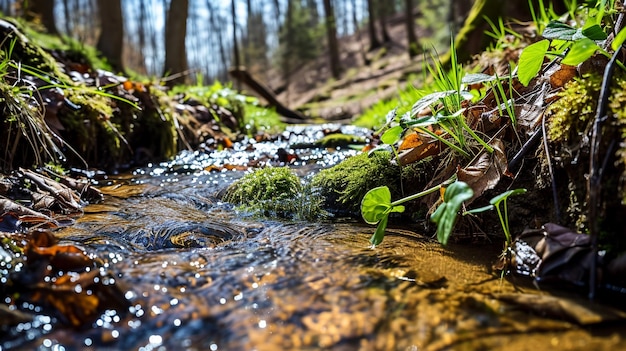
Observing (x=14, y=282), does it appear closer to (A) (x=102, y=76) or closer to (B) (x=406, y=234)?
(B) (x=406, y=234)

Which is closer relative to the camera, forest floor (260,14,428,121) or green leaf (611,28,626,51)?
green leaf (611,28,626,51)

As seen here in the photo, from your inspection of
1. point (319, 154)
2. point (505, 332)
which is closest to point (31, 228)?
point (505, 332)

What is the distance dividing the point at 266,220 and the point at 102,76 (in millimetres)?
3295

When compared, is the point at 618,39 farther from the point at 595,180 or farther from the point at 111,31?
the point at 111,31

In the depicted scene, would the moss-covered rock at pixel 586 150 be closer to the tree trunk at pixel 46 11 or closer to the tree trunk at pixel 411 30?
the tree trunk at pixel 46 11

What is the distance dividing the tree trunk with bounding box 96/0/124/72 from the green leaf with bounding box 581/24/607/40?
7790 mm

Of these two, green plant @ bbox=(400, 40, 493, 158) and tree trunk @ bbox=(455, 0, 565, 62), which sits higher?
tree trunk @ bbox=(455, 0, 565, 62)

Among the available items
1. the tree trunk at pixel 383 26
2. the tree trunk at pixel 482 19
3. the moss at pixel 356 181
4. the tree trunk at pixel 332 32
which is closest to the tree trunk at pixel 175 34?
the tree trunk at pixel 482 19

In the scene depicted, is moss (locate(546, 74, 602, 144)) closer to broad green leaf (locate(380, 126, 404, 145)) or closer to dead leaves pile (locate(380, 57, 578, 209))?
dead leaves pile (locate(380, 57, 578, 209))

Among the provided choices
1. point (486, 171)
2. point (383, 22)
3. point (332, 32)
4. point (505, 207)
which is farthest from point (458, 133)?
point (383, 22)

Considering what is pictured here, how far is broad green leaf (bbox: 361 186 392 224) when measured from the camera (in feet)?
4.80

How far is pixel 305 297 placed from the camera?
3.92 feet

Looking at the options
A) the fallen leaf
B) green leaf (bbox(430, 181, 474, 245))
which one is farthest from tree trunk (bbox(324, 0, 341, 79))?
green leaf (bbox(430, 181, 474, 245))

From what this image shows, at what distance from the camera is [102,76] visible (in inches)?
172
